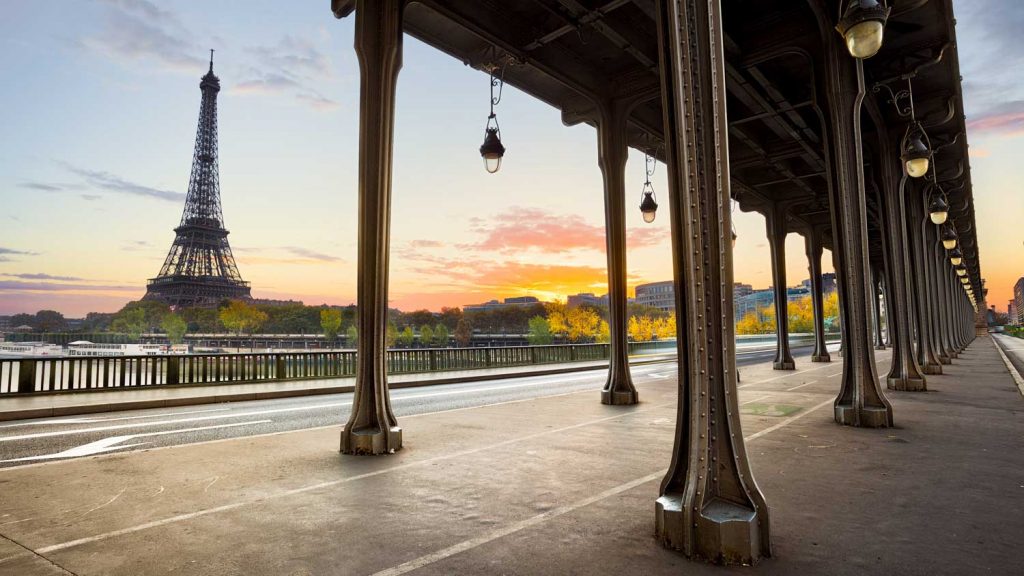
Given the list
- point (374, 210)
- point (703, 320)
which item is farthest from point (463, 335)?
point (703, 320)

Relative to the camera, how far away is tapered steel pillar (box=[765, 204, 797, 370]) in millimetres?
23484

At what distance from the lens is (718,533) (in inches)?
139

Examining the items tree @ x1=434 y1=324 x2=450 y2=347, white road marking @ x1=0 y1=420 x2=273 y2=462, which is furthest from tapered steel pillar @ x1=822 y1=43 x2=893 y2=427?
tree @ x1=434 y1=324 x2=450 y2=347

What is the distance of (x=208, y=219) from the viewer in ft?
298

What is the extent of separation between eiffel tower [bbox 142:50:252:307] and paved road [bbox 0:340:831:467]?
8297 centimetres

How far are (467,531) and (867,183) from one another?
18.4m

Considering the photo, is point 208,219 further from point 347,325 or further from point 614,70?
point 614,70

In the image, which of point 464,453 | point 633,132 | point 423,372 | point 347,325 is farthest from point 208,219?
point 464,453

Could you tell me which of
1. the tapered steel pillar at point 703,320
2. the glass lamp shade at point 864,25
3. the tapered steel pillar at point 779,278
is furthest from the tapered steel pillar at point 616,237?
the tapered steel pillar at point 779,278

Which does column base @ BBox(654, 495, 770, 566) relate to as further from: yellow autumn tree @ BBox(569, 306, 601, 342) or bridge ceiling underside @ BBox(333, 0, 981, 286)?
yellow autumn tree @ BBox(569, 306, 601, 342)

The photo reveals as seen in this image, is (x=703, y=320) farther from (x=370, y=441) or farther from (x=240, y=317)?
(x=240, y=317)

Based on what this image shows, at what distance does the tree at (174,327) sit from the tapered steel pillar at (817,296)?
84.2 metres

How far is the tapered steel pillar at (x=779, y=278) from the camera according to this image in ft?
77.0

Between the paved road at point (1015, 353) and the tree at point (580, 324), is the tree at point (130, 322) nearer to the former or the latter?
the tree at point (580, 324)
